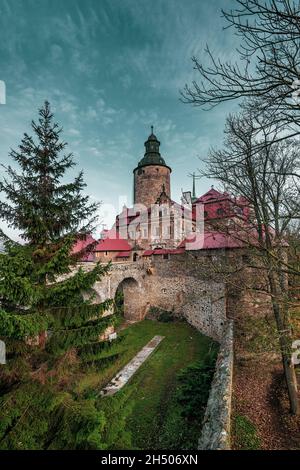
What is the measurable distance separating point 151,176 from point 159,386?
22810 mm

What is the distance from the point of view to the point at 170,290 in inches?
781

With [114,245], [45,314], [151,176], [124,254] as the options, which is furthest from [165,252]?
[45,314]

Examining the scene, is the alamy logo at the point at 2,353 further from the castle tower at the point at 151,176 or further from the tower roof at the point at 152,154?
the tower roof at the point at 152,154

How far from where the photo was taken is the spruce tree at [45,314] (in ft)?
10.3

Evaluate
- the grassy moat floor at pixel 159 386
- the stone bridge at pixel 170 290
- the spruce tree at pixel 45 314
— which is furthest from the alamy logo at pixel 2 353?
the stone bridge at pixel 170 290

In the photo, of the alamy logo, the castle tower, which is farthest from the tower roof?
the alamy logo

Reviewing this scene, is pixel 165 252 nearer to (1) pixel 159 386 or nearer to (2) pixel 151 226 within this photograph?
(2) pixel 151 226

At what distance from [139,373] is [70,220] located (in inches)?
395

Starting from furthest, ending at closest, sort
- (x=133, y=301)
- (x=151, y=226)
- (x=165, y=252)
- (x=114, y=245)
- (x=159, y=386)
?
(x=114, y=245)
(x=151, y=226)
(x=133, y=301)
(x=165, y=252)
(x=159, y=386)

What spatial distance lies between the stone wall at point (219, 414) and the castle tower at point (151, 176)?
21.9 metres

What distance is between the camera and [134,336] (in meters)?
17.1
